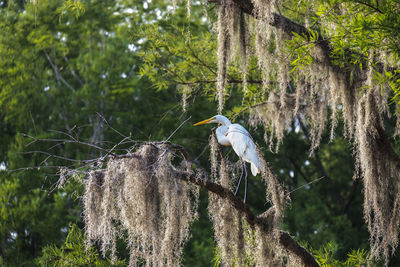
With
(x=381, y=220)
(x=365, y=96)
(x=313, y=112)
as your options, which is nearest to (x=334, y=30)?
(x=365, y=96)

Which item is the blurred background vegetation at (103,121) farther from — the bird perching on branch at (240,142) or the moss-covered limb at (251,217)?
the moss-covered limb at (251,217)

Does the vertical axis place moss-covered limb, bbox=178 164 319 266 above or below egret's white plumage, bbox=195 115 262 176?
below

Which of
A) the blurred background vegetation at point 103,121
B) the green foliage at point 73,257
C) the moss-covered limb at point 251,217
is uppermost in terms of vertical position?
the blurred background vegetation at point 103,121

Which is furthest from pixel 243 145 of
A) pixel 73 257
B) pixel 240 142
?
pixel 73 257

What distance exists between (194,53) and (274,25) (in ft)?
6.41

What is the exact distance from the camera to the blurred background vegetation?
7598 mm

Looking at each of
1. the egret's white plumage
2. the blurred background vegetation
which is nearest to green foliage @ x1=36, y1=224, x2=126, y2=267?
the blurred background vegetation

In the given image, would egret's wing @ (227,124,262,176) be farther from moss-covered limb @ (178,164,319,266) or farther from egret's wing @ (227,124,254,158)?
moss-covered limb @ (178,164,319,266)

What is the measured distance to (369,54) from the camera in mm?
3922

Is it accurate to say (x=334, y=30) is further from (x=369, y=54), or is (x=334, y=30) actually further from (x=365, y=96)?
(x=365, y=96)


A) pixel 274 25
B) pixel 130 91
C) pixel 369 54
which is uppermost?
pixel 130 91

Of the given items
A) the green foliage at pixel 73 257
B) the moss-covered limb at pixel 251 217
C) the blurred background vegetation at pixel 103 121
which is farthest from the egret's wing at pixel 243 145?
the green foliage at pixel 73 257

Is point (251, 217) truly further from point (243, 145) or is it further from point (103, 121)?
point (103, 121)

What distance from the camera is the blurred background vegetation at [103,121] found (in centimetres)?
760
